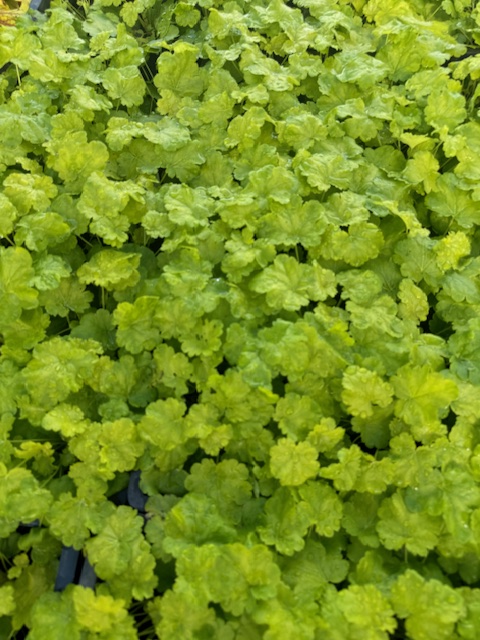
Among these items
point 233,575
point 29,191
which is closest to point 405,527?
point 233,575

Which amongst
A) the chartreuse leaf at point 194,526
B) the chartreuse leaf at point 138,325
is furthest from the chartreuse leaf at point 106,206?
the chartreuse leaf at point 194,526

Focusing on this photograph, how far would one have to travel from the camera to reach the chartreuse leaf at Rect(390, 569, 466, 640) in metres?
1.18

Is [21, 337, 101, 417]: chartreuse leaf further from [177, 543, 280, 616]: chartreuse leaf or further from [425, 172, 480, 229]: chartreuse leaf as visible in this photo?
[425, 172, 480, 229]: chartreuse leaf

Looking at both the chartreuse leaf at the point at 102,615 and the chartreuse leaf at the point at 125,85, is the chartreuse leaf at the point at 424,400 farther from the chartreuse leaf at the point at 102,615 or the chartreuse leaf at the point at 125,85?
the chartreuse leaf at the point at 125,85

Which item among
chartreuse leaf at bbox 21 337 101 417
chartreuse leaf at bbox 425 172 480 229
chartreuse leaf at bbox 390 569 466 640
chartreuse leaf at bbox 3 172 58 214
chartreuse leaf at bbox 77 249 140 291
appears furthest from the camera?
chartreuse leaf at bbox 425 172 480 229

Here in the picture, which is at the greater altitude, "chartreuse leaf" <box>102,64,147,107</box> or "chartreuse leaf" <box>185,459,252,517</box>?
"chartreuse leaf" <box>102,64,147,107</box>

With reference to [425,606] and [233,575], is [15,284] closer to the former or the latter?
[233,575]

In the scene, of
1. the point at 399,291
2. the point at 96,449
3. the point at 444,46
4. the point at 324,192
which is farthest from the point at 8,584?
the point at 444,46

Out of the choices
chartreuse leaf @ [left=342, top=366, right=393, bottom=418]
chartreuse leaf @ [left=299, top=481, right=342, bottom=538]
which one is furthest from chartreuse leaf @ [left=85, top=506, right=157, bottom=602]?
chartreuse leaf @ [left=342, top=366, right=393, bottom=418]

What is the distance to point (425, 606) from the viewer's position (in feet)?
3.93

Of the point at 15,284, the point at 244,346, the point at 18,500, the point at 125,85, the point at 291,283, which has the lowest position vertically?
the point at 18,500

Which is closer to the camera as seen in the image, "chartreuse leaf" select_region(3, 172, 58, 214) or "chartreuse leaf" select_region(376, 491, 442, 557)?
"chartreuse leaf" select_region(376, 491, 442, 557)

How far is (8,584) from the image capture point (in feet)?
4.76

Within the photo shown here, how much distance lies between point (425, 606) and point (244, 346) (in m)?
0.76
